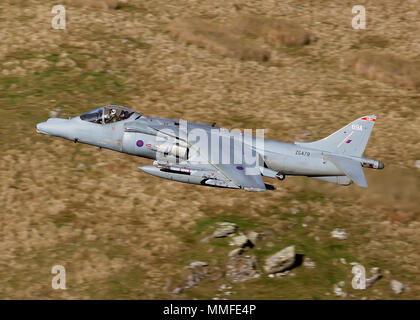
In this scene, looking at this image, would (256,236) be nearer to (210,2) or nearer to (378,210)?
(378,210)

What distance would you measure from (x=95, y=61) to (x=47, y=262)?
16.9m

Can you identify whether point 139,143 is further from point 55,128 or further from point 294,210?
point 294,210

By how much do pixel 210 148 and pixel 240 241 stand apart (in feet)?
14.9

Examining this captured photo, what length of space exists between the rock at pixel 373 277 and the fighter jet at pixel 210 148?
164 inches

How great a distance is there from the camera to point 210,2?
146ft

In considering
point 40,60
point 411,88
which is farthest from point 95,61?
point 411,88

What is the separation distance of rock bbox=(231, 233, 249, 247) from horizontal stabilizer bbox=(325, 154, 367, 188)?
5273 millimetres

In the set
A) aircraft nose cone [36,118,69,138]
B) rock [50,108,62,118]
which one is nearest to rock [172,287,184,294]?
aircraft nose cone [36,118,69,138]

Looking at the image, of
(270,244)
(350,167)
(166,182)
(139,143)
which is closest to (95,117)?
(139,143)

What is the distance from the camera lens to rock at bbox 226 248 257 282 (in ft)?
→ 80.3

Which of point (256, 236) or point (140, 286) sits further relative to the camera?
point (256, 236)

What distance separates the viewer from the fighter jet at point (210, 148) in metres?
24.6

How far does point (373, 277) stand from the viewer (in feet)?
80.9

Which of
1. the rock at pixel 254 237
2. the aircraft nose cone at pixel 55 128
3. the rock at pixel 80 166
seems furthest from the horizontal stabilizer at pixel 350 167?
the rock at pixel 80 166
